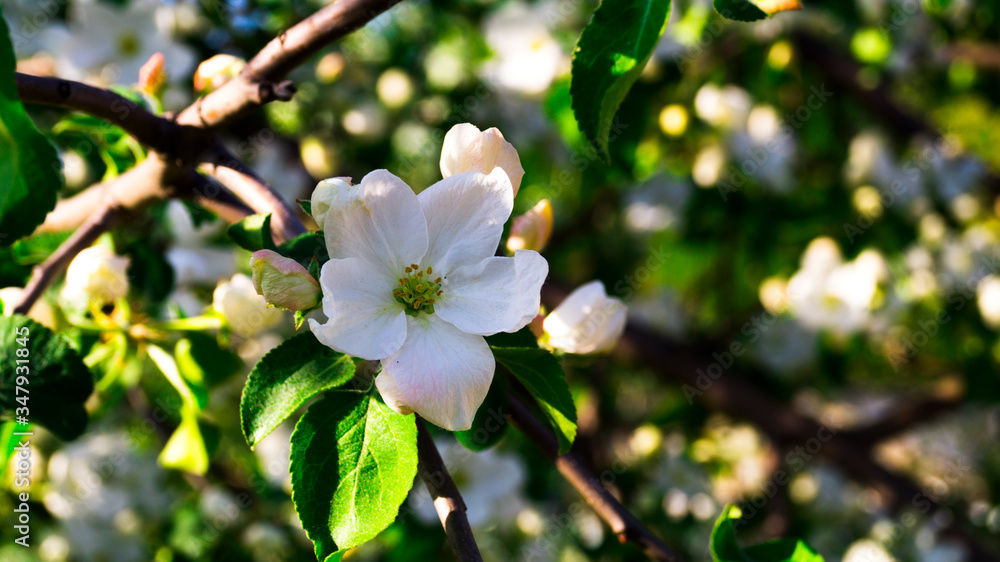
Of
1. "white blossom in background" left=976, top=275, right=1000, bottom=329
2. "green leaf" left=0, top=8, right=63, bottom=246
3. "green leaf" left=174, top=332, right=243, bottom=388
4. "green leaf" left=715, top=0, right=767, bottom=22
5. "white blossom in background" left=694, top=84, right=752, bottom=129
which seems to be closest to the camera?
"green leaf" left=0, top=8, right=63, bottom=246

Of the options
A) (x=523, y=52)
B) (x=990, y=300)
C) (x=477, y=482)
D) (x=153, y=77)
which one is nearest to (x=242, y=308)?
(x=153, y=77)

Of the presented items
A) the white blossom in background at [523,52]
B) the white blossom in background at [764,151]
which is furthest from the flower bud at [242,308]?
the white blossom in background at [764,151]

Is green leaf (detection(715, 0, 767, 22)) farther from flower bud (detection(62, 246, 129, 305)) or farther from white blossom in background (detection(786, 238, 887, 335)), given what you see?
white blossom in background (detection(786, 238, 887, 335))

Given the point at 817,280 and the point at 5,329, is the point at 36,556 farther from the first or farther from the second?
the point at 817,280

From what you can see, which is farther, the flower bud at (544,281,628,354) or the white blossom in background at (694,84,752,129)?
the white blossom in background at (694,84,752,129)

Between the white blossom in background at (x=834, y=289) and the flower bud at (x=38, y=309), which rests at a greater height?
the flower bud at (x=38, y=309)

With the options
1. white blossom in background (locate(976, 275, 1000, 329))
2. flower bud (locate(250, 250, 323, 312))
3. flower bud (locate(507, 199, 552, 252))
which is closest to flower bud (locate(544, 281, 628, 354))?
flower bud (locate(507, 199, 552, 252))

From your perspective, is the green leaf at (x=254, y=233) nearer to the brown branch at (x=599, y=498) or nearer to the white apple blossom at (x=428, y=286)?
the white apple blossom at (x=428, y=286)
